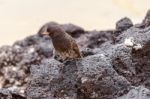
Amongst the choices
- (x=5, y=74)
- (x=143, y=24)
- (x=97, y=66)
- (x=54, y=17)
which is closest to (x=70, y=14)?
(x=54, y=17)

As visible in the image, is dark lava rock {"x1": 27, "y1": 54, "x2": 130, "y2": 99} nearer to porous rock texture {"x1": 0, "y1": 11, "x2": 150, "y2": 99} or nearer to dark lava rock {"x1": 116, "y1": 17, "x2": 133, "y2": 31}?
porous rock texture {"x1": 0, "y1": 11, "x2": 150, "y2": 99}

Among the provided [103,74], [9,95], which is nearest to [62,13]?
[9,95]

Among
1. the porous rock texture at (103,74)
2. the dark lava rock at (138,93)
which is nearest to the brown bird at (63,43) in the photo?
the porous rock texture at (103,74)

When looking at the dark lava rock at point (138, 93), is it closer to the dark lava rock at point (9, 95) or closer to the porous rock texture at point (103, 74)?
the porous rock texture at point (103, 74)

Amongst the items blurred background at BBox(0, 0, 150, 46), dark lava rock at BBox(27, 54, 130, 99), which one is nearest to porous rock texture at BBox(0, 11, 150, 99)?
dark lava rock at BBox(27, 54, 130, 99)

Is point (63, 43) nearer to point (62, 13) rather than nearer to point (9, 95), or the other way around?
point (9, 95)
